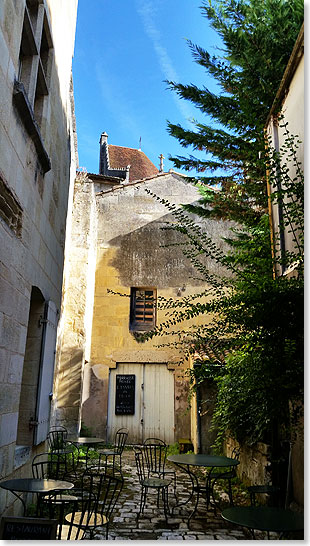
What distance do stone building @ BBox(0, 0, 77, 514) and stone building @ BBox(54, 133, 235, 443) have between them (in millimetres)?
3155

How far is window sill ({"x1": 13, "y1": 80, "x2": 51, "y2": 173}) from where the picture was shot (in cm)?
313

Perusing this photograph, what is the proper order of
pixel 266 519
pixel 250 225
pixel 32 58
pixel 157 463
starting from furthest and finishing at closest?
pixel 157 463 → pixel 250 225 → pixel 32 58 → pixel 266 519

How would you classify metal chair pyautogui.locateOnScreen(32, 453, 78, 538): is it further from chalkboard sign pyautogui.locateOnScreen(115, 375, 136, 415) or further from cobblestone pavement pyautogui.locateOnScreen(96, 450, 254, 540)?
chalkboard sign pyautogui.locateOnScreen(115, 375, 136, 415)

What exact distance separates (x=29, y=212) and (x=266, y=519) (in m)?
3.06

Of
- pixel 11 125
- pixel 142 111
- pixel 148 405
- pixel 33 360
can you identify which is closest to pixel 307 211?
pixel 11 125

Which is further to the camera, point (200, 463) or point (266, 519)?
point (200, 463)

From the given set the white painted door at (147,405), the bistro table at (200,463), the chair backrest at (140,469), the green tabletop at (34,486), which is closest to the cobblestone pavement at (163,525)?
the bistro table at (200,463)

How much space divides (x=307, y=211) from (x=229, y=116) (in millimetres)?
3187

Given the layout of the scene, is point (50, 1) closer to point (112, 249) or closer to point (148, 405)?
point (112, 249)

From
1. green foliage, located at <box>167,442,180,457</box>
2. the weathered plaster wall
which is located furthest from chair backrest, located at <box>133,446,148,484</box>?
the weathered plaster wall

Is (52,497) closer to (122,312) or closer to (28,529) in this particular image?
(28,529)

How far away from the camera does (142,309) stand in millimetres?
10391

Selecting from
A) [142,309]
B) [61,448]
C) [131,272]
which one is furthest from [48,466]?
[131,272]

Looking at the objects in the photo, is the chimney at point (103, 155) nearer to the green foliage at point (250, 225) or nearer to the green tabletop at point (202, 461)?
the green foliage at point (250, 225)
